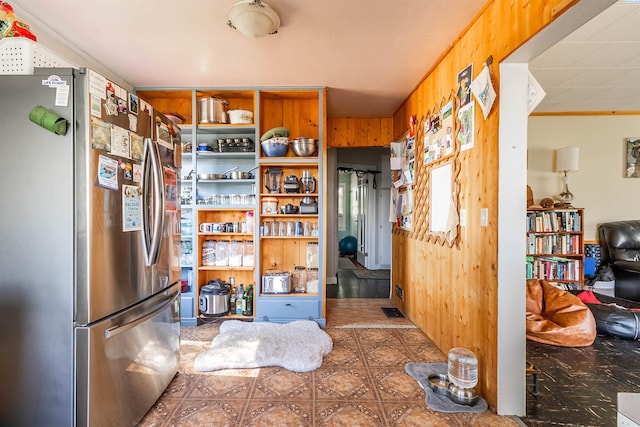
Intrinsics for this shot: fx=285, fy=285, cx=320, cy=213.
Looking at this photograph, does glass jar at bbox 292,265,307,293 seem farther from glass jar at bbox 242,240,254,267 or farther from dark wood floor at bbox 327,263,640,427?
dark wood floor at bbox 327,263,640,427

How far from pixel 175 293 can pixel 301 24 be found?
2.08m

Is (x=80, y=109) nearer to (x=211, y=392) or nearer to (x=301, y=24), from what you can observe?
(x=301, y=24)

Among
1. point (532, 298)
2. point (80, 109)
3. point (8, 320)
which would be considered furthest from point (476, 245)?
point (8, 320)

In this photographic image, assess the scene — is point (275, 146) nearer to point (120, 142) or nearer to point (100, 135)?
point (120, 142)

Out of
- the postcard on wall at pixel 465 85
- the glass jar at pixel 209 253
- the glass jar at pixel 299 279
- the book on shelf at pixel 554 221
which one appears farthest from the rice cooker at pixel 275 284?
the book on shelf at pixel 554 221

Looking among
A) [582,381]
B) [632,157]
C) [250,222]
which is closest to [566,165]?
[632,157]

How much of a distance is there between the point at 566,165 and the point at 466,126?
2.92 meters

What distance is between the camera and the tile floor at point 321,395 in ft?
5.47

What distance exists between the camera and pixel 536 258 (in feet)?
12.2

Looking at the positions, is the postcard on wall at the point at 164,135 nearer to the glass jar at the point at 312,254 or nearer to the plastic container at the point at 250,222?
the plastic container at the point at 250,222

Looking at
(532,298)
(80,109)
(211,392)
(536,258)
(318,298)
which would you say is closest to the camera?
(80,109)

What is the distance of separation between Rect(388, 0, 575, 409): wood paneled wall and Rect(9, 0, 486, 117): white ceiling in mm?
178

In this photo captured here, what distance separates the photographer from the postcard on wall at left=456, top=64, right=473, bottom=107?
204 centimetres

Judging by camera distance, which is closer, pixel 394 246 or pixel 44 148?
pixel 44 148
